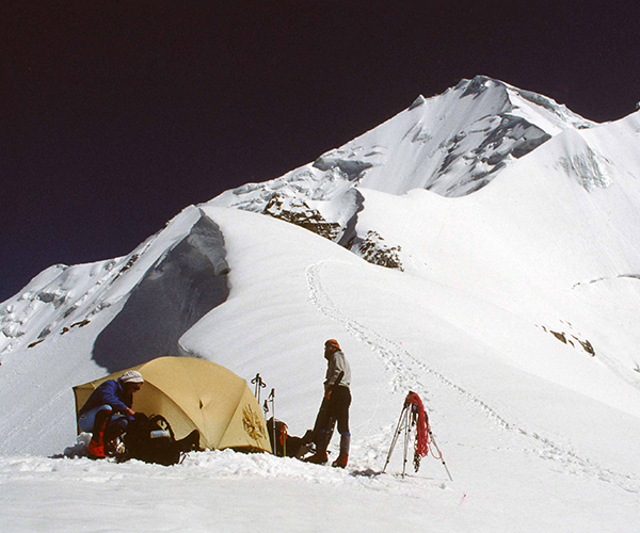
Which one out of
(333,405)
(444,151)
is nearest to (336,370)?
(333,405)

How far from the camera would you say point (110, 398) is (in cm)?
536

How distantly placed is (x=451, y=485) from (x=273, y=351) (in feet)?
22.6

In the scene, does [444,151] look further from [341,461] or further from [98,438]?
[98,438]

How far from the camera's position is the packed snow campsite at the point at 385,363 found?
396 centimetres

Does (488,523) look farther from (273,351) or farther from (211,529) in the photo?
(273,351)

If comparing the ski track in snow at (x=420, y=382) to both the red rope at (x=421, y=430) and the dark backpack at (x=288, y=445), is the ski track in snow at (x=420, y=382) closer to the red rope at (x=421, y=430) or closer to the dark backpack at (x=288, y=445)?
the red rope at (x=421, y=430)

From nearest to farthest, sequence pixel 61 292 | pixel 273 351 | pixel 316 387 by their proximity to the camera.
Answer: pixel 316 387, pixel 273 351, pixel 61 292

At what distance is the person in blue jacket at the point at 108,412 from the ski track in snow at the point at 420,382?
5.23m

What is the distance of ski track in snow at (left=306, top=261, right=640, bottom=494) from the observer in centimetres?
565

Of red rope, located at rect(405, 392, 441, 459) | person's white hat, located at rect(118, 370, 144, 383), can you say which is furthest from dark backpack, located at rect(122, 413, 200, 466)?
red rope, located at rect(405, 392, 441, 459)

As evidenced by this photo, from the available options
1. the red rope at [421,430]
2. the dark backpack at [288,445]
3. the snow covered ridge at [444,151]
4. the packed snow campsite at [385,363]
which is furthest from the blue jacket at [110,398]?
the snow covered ridge at [444,151]

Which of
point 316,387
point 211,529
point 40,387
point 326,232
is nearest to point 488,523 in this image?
point 211,529

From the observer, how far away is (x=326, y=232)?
184ft

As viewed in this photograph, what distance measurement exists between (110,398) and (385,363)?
6.52 metres
